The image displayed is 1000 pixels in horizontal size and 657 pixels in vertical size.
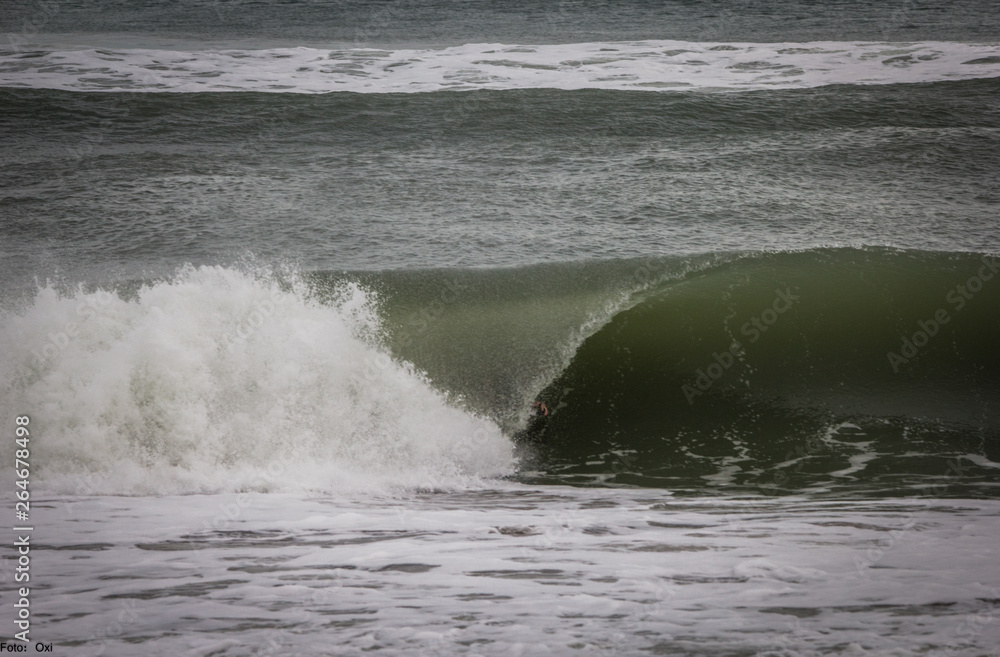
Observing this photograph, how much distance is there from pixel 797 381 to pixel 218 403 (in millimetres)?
4003

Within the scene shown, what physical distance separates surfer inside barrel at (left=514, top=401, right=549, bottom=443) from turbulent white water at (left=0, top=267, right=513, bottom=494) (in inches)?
6.2

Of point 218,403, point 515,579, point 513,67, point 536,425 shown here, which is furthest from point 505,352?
point 513,67

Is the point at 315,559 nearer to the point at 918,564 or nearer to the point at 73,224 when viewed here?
the point at 918,564

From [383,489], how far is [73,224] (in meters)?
5.45

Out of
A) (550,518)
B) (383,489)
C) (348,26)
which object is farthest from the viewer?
(348,26)

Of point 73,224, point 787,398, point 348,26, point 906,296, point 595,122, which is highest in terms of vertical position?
point 348,26

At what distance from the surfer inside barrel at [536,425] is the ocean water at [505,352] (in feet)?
0.14

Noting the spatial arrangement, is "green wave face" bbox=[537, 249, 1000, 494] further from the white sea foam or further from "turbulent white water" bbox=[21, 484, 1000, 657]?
the white sea foam

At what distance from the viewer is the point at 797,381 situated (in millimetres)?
5738

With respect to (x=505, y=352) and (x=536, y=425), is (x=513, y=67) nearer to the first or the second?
(x=505, y=352)

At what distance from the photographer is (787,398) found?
18.3 ft

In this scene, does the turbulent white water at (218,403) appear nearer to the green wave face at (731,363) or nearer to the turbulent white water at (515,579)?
the green wave face at (731,363)

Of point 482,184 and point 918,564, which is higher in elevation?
point 482,184

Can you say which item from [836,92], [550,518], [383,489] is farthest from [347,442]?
[836,92]
